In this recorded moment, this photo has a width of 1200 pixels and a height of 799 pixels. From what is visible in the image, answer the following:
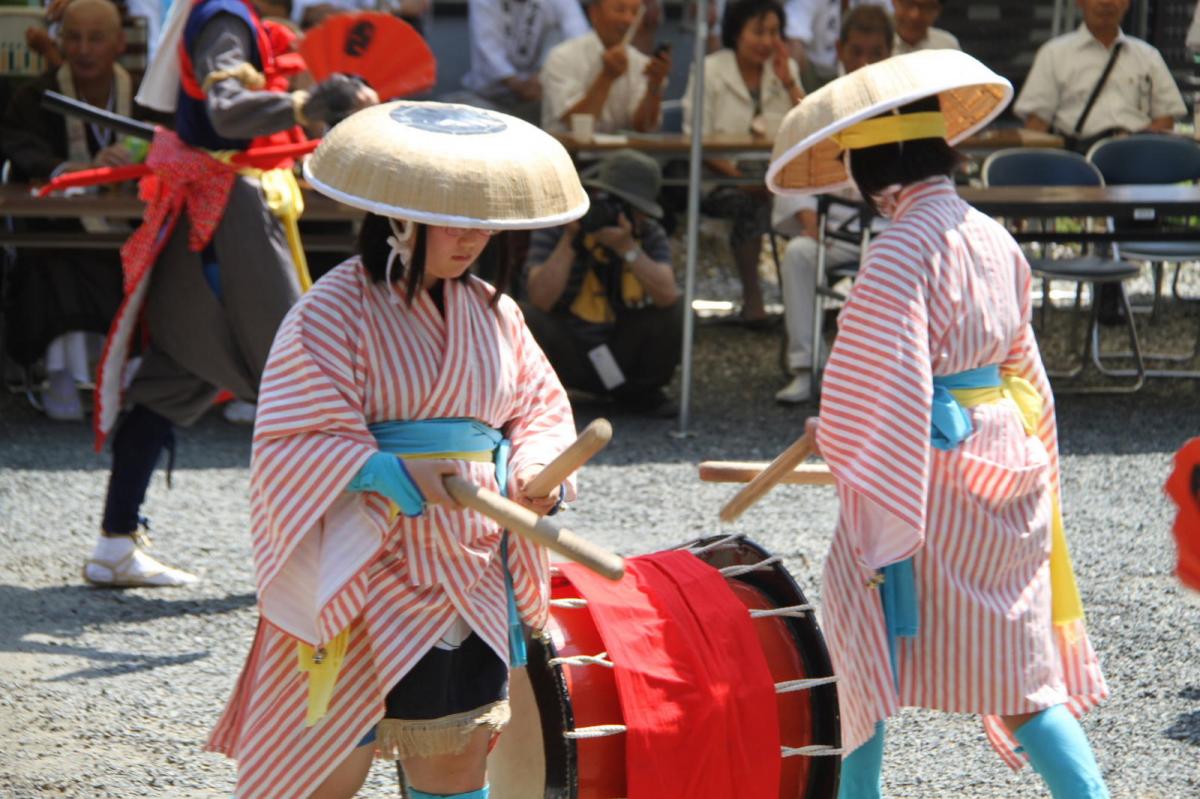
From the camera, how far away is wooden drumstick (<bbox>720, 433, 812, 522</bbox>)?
2656mm

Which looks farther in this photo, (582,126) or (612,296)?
(582,126)

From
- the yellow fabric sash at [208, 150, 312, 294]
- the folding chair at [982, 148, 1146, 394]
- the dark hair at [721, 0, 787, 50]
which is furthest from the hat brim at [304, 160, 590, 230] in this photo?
the dark hair at [721, 0, 787, 50]

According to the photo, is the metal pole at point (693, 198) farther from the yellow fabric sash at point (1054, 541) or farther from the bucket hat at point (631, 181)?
the yellow fabric sash at point (1054, 541)

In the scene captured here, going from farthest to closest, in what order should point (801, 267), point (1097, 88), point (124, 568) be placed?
point (1097, 88)
point (801, 267)
point (124, 568)

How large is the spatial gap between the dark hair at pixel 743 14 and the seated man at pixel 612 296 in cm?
164

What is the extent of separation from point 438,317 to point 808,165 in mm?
Result: 996

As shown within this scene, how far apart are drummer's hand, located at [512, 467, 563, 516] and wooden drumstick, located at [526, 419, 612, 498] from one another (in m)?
0.02

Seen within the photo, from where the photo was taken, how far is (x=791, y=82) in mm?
7707

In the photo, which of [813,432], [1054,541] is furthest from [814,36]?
[813,432]

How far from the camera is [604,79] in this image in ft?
24.6

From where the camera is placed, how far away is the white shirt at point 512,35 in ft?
26.8

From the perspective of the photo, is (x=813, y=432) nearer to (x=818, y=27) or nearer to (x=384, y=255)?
(x=384, y=255)

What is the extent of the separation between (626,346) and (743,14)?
2200 millimetres

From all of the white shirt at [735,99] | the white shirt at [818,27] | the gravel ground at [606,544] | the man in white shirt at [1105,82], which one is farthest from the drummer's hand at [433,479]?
the white shirt at [818,27]
